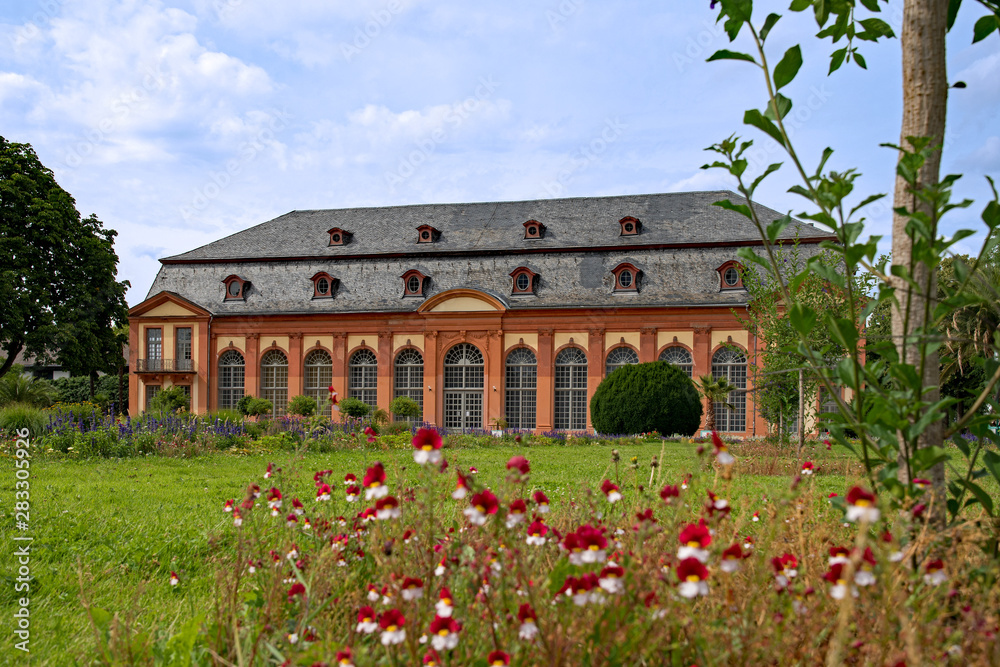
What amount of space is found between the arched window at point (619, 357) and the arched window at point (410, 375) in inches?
285

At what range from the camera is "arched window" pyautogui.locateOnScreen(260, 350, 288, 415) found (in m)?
29.7

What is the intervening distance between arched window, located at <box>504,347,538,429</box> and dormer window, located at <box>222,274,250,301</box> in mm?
11234

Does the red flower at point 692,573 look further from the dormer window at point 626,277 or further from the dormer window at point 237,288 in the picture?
the dormer window at point 237,288

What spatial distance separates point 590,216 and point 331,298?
35.8ft

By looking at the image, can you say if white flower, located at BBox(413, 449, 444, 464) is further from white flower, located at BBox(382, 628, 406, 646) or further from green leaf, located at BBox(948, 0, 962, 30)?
green leaf, located at BBox(948, 0, 962, 30)

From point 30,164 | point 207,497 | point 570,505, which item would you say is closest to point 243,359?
point 30,164

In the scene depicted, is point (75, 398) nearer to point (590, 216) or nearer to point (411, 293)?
point (411, 293)

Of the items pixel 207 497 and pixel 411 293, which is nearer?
pixel 207 497

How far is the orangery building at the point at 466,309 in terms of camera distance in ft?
86.7

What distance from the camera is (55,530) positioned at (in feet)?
18.9

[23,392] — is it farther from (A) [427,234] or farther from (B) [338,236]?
(A) [427,234]

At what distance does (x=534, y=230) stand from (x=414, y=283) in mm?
5156

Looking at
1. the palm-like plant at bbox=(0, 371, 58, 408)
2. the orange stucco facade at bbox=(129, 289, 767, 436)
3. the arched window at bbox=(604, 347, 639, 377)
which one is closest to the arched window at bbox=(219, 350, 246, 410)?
the orange stucco facade at bbox=(129, 289, 767, 436)

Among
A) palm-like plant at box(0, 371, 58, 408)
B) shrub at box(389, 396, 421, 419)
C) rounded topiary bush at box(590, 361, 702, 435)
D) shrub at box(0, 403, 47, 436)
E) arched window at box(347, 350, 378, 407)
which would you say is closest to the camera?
shrub at box(0, 403, 47, 436)
